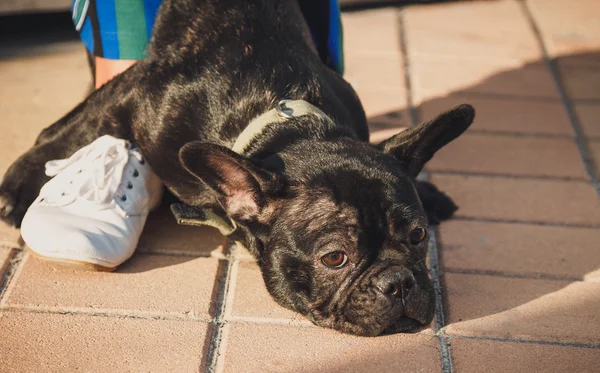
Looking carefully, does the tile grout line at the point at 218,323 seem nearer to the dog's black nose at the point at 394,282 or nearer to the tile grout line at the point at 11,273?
the dog's black nose at the point at 394,282

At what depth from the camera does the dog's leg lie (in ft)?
12.9

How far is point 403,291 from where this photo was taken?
3.14m

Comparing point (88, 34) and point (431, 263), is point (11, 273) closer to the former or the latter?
point (88, 34)

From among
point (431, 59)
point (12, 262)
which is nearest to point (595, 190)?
point (431, 59)

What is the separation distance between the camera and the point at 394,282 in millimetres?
3115

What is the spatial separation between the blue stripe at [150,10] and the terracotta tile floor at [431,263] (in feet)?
3.10

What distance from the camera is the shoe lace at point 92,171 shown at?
3.71m

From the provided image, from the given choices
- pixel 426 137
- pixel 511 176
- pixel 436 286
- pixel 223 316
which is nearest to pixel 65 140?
pixel 223 316

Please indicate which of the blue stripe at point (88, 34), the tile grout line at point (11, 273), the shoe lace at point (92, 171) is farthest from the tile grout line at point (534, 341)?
the blue stripe at point (88, 34)

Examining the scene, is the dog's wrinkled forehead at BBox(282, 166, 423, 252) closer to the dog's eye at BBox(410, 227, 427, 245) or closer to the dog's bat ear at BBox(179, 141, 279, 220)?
the dog's eye at BBox(410, 227, 427, 245)

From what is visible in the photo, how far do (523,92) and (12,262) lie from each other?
355cm

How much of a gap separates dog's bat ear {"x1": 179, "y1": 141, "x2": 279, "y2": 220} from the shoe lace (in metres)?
0.64

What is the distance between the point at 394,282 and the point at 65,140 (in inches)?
75.9

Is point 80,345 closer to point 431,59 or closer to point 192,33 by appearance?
point 192,33
